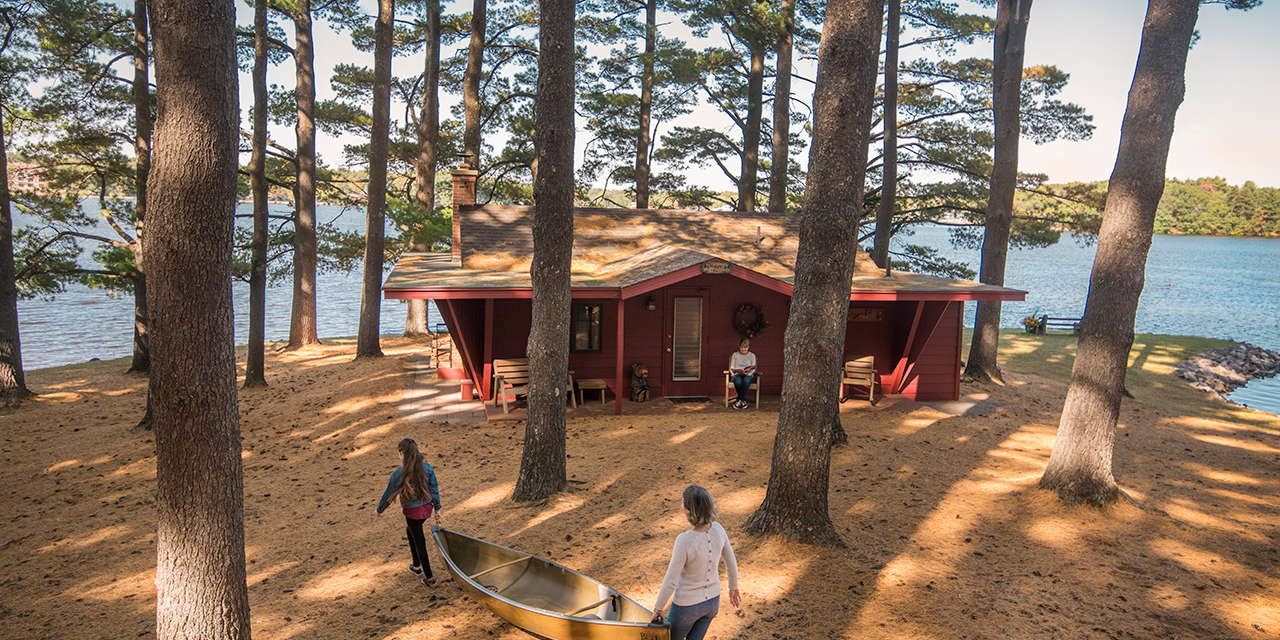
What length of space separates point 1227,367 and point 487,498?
24.4 m

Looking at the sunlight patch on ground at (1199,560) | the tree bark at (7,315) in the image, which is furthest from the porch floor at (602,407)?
the tree bark at (7,315)

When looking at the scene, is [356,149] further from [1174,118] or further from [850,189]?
[1174,118]

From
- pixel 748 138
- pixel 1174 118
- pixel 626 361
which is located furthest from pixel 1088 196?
pixel 626 361

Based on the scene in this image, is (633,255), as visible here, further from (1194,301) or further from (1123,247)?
(1194,301)

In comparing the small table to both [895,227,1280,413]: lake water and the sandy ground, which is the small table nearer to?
the sandy ground

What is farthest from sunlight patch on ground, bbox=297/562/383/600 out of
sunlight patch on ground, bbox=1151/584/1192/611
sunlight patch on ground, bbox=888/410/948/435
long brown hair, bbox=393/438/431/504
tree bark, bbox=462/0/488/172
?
tree bark, bbox=462/0/488/172

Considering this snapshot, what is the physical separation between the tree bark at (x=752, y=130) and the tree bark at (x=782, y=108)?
4.71 ft

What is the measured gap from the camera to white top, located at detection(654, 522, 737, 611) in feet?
12.3

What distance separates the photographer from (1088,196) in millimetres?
19969

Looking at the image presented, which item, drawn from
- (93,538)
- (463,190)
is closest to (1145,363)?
(463,190)

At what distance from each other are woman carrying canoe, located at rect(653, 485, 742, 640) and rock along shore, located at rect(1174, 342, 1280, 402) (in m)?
17.3

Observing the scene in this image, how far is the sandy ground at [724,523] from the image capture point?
5.30 m

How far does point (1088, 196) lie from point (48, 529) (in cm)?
2468

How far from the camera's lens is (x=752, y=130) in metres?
22.8
